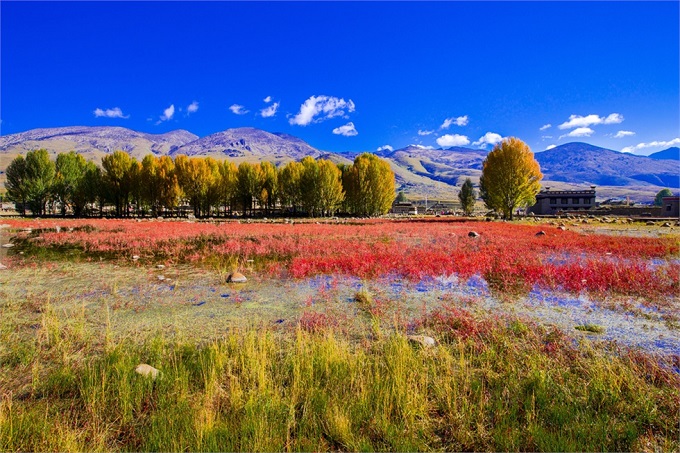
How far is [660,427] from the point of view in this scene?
3730mm

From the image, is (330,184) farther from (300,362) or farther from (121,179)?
(300,362)

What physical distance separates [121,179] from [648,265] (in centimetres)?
8630

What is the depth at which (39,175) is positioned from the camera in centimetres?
6625

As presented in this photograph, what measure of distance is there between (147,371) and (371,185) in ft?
232

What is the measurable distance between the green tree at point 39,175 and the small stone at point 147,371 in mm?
84240

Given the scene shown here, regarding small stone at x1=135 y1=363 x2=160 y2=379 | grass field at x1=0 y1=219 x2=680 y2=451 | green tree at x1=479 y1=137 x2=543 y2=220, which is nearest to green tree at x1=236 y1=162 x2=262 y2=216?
green tree at x1=479 y1=137 x2=543 y2=220

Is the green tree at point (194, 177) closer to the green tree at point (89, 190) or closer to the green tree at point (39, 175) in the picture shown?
the green tree at point (89, 190)

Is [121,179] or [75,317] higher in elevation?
[121,179]

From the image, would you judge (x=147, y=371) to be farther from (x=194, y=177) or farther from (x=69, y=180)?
(x=69, y=180)

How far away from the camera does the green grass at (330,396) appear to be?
135 inches

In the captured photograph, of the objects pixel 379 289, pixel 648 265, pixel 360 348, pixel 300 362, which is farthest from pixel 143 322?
pixel 648 265

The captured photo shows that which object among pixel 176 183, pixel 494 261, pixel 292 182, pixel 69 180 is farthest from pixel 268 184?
pixel 494 261

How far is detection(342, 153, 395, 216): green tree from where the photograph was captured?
241 ft

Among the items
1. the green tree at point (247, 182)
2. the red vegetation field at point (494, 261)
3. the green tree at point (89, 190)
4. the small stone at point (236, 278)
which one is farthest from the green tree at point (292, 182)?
the small stone at point (236, 278)
